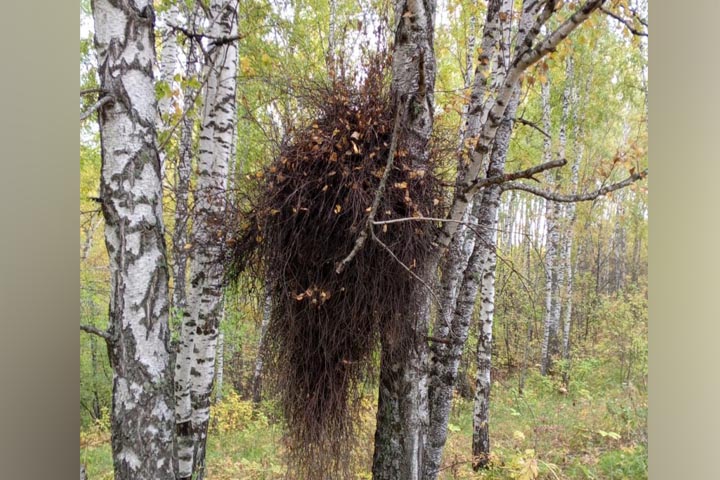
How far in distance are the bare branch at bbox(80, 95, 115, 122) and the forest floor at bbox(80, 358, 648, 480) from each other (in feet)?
4.09

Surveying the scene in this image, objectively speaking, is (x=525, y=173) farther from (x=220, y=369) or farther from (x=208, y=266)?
(x=220, y=369)

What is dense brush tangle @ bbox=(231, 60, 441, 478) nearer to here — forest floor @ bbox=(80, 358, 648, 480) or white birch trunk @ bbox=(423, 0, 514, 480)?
white birch trunk @ bbox=(423, 0, 514, 480)

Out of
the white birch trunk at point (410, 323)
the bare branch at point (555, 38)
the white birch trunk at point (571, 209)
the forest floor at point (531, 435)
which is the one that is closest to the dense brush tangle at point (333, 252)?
the white birch trunk at point (410, 323)

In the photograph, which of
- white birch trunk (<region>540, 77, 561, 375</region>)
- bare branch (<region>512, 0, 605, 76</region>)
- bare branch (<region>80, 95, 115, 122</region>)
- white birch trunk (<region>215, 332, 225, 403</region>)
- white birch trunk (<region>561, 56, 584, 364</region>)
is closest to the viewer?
bare branch (<region>512, 0, 605, 76</region>)

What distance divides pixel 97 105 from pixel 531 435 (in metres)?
2.36

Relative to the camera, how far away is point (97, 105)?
954 millimetres

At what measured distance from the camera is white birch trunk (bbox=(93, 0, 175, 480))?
0.99m

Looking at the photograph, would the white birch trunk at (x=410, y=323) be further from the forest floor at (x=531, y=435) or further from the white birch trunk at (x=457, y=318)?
the forest floor at (x=531, y=435)

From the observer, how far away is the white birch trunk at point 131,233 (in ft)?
3.24

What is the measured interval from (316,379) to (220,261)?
383 mm

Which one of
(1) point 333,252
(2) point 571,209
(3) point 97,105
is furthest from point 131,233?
(2) point 571,209

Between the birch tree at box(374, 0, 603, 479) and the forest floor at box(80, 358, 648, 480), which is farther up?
the birch tree at box(374, 0, 603, 479)

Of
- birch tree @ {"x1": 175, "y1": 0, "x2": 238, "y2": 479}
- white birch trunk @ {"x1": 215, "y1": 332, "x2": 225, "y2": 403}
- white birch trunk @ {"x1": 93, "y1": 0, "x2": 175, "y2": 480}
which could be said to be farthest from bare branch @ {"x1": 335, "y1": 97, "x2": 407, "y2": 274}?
white birch trunk @ {"x1": 215, "y1": 332, "x2": 225, "y2": 403}
